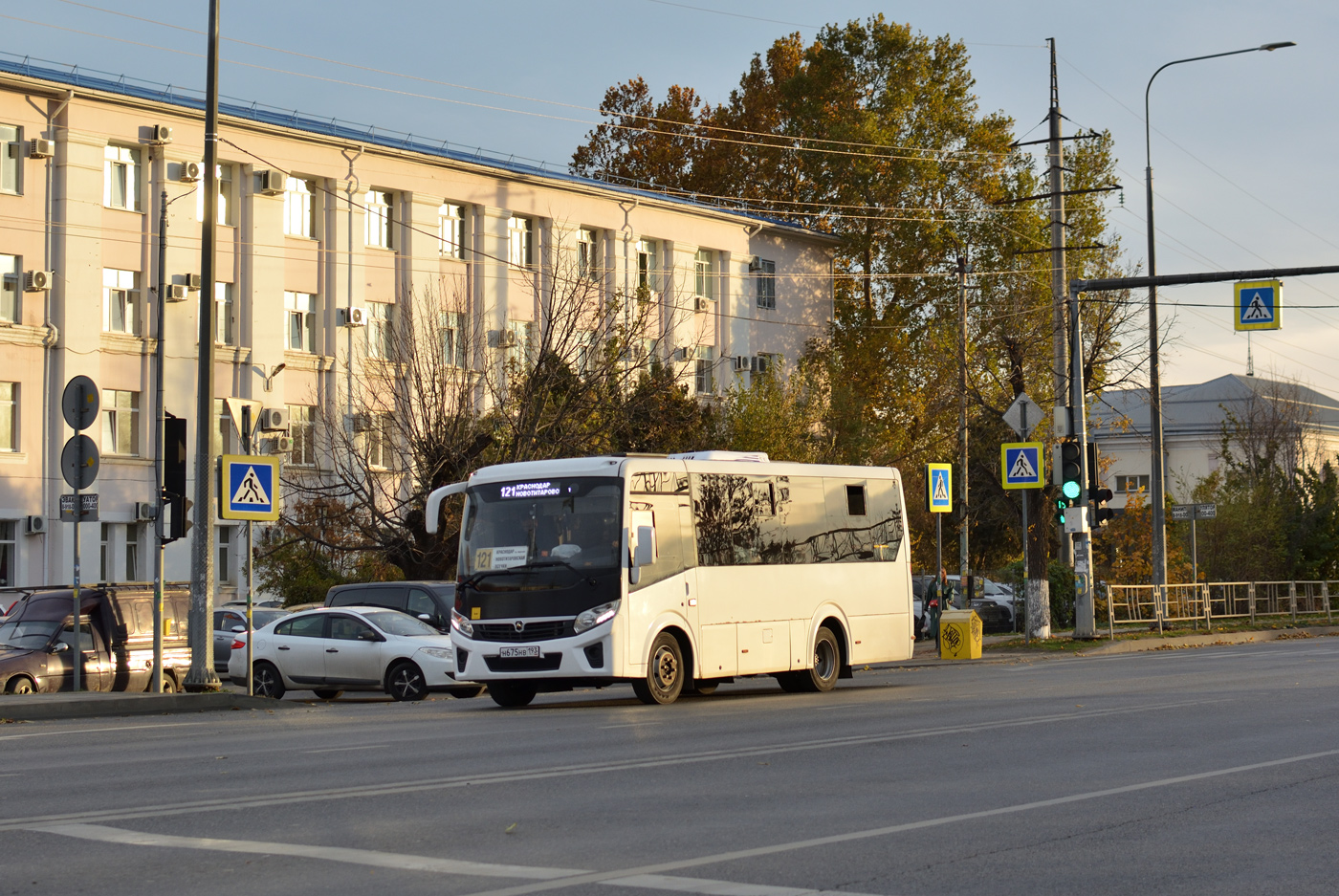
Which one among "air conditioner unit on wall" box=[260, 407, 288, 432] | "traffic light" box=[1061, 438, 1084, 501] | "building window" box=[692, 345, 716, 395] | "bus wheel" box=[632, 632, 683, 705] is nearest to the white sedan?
"bus wheel" box=[632, 632, 683, 705]

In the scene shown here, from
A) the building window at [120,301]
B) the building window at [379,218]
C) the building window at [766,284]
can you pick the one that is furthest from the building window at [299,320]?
the building window at [766,284]

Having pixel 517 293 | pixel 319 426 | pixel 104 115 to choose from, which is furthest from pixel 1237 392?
pixel 104 115

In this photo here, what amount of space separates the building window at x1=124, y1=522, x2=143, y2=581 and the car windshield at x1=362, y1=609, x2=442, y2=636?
2423 centimetres

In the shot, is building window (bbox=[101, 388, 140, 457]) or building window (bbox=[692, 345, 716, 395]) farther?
building window (bbox=[692, 345, 716, 395])

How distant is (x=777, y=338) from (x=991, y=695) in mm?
45035

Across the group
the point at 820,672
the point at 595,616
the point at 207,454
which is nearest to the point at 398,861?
the point at 595,616

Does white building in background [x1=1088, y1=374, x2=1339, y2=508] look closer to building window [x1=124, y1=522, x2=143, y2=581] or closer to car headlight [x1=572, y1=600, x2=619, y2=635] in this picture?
building window [x1=124, y1=522, x2=143, y2=581]

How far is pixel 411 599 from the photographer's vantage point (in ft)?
87.1

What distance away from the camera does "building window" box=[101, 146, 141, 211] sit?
147 ft

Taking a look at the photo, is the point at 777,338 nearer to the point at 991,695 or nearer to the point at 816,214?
the point at 816,214

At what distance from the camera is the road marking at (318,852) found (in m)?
7.34

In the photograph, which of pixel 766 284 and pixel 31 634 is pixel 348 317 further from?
pixel 31 634

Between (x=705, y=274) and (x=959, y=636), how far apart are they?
3330 centimetres

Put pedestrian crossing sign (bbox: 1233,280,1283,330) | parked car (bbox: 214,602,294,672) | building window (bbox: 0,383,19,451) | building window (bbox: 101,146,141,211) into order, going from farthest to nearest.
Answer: building window (bbox: 101,146,141,211)
building window (bbox: 0,383,19,451)
pedestrian crossing sign (bbox: 1233,280,1283,330)
parked car (bbox: 214,602,294,672)
